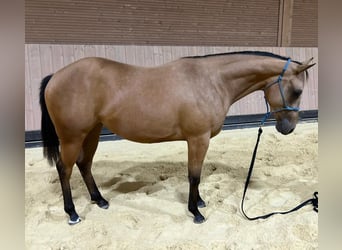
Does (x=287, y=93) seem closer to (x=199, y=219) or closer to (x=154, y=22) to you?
(x=199, y=219)

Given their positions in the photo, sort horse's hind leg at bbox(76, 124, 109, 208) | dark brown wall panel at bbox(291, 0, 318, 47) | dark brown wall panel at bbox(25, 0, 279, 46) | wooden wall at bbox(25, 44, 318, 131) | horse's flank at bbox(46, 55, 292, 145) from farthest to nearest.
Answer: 1. dark brown wall panel at bbox(291, 0, 318, 47)
2. dark brown wall panel at bbox(25, 0, 279, 46)
3. wooden wall at bbox(25, 44, 318, 131)
4. horse's hind leg at bbox(76, 124, 109, 208)
5. horse's flank at bbox(46, 55, 292, 145)

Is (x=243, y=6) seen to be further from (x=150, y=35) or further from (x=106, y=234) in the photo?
(x=106, y=234)

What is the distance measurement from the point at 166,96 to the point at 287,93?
2.64 feet

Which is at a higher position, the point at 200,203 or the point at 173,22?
the point at 173,22

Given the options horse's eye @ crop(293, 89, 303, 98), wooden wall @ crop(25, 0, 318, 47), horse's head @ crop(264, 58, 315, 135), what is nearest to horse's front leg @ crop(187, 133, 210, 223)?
horse's head @ crop(264, 58, 315, 135)

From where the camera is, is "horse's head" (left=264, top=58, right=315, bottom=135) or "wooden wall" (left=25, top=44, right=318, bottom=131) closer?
"horse's head" (left=264, top=58, right=315, bottom=135)

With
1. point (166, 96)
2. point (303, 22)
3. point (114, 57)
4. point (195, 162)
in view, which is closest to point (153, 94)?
point (166, 96)

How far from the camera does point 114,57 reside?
4.03m

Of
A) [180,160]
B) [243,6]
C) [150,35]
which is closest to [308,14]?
[243,6]

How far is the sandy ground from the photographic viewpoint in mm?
1800

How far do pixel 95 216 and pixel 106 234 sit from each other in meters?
0.30

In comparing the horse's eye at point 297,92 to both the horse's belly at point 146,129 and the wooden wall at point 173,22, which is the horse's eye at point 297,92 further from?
the wooden wall at point 173,22

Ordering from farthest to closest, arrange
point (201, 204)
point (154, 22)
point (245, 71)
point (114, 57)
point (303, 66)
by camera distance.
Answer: point (154, 22)
point (114, 57)
point (201, 204)
point (245, 71)
point (303, 66)

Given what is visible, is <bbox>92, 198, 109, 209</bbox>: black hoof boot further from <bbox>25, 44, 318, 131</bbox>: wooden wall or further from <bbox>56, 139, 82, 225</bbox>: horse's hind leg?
<bbox>25, 44, 318, 131</bbox>: wooden wall
